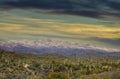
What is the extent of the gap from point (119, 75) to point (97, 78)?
2.25 m

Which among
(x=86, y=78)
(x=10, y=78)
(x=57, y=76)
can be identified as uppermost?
(x=86, y=78)

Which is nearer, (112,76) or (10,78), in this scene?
(112,76)

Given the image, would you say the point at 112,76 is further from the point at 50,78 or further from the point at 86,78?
the point at 50,78

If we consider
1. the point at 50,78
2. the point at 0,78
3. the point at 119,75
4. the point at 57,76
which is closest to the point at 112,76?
the point at 119,75

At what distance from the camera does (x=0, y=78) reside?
170750 millimetres

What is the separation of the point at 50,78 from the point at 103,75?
2862cm

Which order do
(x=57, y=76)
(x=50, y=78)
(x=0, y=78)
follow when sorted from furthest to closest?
1. (x=0, y=78)
2. (x=57, y=76)
3. (x=50, y=78)

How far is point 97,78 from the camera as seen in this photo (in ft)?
116

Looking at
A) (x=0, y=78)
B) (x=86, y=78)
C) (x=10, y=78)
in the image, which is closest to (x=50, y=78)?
(x=86, y=78)

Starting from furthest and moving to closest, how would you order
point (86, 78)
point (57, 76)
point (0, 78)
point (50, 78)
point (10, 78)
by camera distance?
point (10, 78), point (0, 78), point (57, 76), point (50, 78), point (86, 78)

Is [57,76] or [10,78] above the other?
[57,76]

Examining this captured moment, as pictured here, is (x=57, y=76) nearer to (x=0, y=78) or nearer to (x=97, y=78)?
(x=97, y=78)

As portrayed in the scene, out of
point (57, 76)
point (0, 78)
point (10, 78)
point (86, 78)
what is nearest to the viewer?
point (86, 78)

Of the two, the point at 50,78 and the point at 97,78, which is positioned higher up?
the point at 97,78
